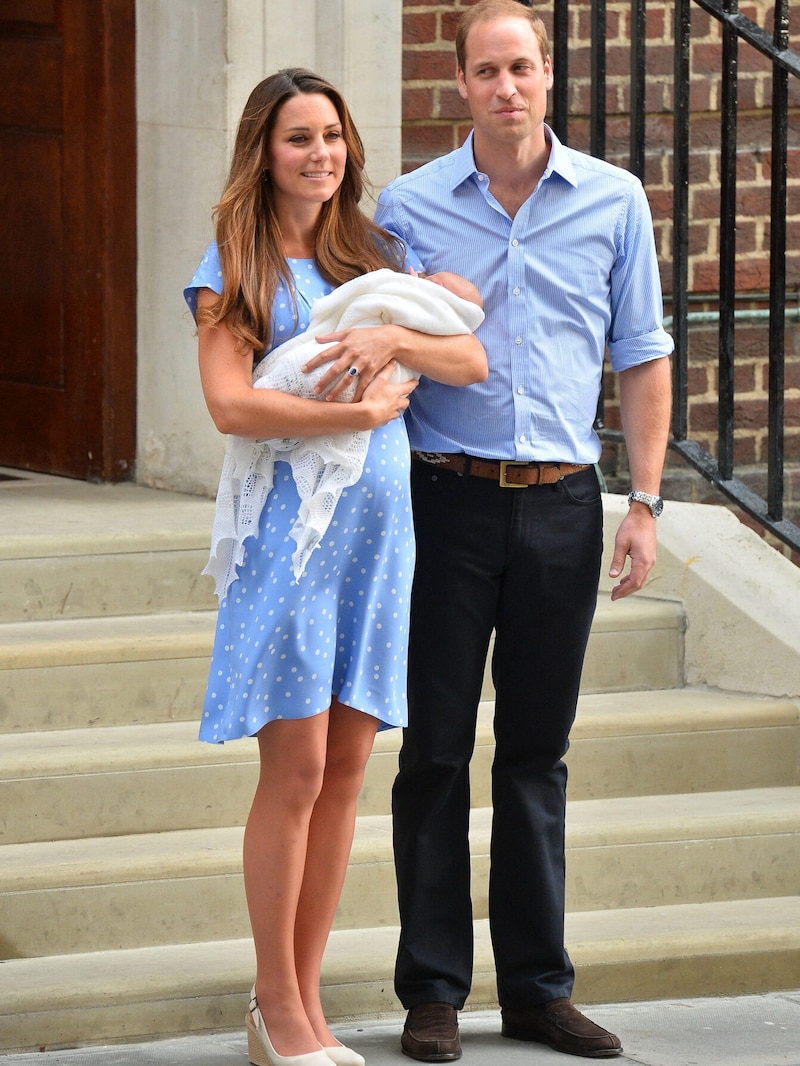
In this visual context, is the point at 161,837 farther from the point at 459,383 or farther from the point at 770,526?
the point at 770,526

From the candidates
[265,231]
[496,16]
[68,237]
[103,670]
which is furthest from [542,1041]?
[68,237]

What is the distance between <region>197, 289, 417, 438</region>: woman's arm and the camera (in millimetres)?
3045

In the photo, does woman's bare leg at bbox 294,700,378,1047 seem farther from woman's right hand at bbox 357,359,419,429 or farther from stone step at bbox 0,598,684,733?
stone step at bbox 0,598,684,733

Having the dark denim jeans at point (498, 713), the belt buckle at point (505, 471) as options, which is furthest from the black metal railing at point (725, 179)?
the belt buckle at point (505, 471)

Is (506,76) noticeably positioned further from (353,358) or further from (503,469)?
(503,469)

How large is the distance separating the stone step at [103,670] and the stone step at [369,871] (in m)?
0.39

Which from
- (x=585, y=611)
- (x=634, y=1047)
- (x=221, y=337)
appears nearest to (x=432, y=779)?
(x=585, y=611)

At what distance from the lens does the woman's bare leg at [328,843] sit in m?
3.21

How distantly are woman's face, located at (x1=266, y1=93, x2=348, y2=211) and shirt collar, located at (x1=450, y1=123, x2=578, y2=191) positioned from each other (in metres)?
0.28

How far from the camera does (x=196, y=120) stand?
16.3 ft

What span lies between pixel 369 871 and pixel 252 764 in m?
0.36

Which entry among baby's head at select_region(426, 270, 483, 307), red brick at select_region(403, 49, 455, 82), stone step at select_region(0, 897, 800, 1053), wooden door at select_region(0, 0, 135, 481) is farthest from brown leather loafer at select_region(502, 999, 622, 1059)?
red brick at select_region(403, 49, 455, 82)

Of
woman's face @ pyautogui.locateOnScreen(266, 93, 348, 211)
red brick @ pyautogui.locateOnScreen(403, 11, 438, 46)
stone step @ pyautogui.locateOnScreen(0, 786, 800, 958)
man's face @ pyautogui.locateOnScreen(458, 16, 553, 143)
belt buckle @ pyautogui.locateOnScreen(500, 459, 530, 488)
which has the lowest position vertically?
stone step @ pyautogui.locateOnScreen(0, 786, 800, 958)

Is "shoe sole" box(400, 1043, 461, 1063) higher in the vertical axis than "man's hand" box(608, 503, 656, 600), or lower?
lower
